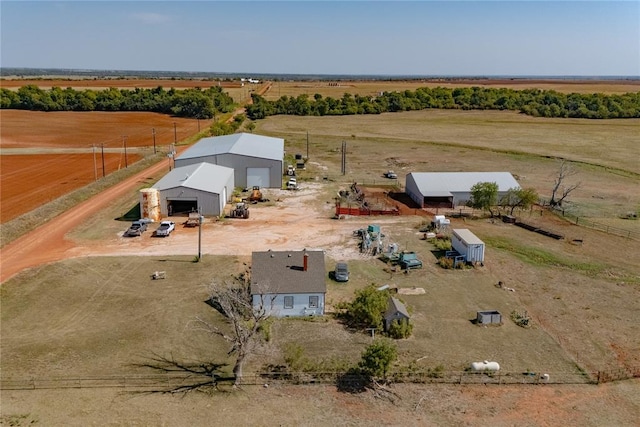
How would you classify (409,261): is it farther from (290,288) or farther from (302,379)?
(302,379)

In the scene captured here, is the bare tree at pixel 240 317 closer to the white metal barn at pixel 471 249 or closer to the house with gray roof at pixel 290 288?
the house with gray roof at pixel 290 288

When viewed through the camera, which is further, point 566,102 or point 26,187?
point 566,102

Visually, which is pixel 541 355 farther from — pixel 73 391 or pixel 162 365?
pixel 73 391

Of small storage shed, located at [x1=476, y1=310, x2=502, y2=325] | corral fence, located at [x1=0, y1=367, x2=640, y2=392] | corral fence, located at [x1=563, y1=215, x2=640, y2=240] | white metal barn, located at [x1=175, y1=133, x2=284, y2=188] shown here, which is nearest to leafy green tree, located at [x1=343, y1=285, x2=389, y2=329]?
corral fence, located at [x1=0, y1=367, x2=640, y2=392]

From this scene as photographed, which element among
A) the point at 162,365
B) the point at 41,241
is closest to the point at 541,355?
the point at 162,365

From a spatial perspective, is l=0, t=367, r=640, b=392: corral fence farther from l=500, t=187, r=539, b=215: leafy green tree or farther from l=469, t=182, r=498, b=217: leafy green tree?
l=500, t=187, r=539, b=215: leafy green tree

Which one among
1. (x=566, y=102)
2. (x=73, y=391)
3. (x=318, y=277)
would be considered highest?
(x=566, y=102)

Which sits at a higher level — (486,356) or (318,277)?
(318,277)
